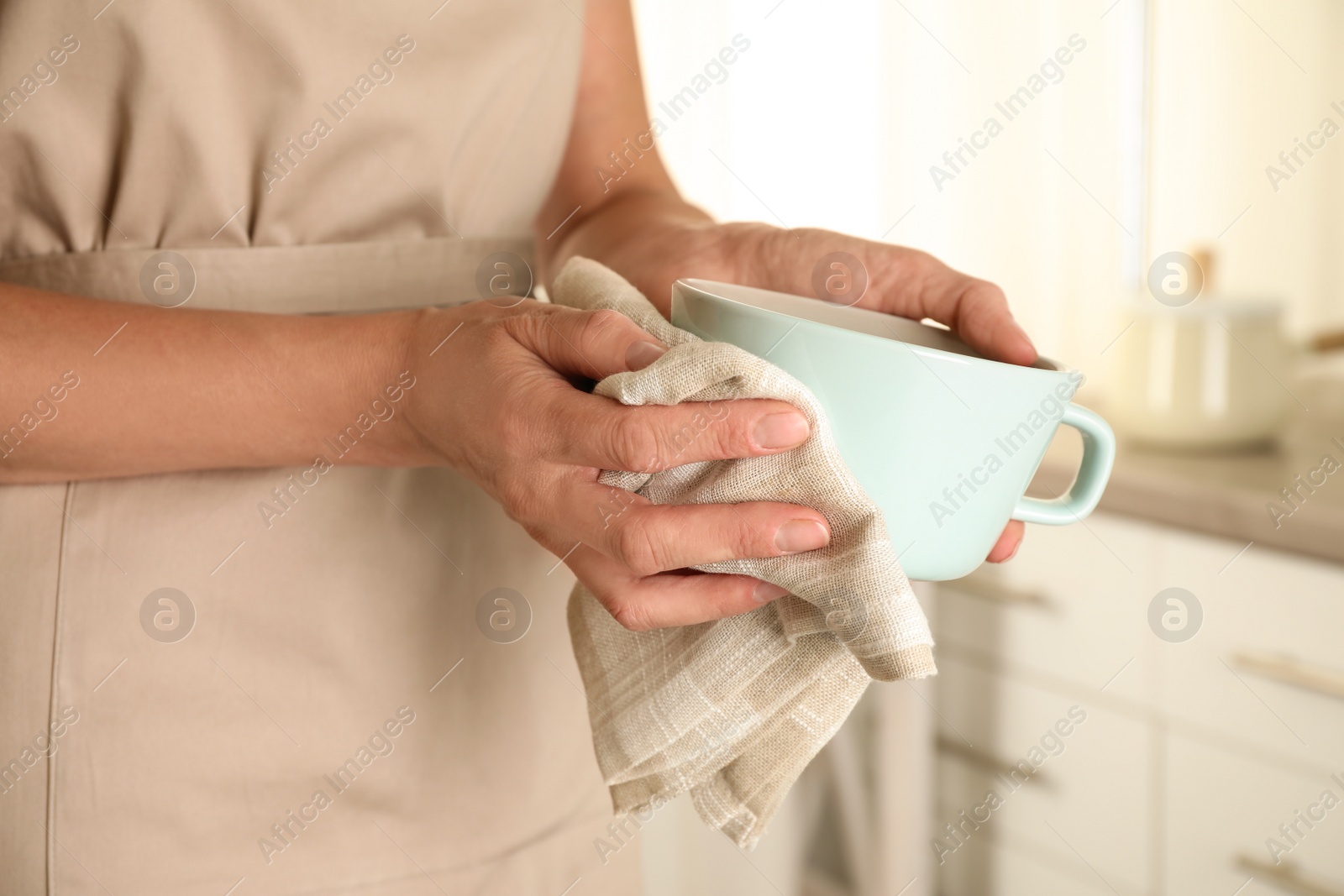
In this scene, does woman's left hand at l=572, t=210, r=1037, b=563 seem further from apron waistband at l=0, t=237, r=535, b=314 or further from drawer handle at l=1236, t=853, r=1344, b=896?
drawer handle at l=1236, t=853, r=1344, b=896

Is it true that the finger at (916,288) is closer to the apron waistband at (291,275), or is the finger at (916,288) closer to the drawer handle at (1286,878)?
the apron waistband at (291,275)

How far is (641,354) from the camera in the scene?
1.24 ft

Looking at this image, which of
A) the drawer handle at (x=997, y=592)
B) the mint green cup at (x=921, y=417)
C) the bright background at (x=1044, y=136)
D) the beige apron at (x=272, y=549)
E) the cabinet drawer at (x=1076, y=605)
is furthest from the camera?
the bright background at (x=1044, y=136)

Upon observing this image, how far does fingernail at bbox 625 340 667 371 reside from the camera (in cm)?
38

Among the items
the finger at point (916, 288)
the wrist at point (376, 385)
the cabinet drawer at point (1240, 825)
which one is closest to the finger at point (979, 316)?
the finger at point (916, 288)

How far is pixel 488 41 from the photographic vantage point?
1.81ft

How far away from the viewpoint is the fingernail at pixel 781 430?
35 cm

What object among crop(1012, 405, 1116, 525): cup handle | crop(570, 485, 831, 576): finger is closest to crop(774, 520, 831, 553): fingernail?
crop(570, 485, 831, 576): finger

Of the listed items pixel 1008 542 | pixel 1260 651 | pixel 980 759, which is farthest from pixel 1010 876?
pixel 1008 542

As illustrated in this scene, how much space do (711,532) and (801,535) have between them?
3 cm

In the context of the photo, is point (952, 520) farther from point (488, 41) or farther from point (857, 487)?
point (488, 41)

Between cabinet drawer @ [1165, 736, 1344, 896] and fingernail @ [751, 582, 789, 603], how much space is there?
75 cm

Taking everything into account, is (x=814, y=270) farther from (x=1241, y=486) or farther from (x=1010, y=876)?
(x=1010, y=876)

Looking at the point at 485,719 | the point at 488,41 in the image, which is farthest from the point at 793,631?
the point at 488,41
